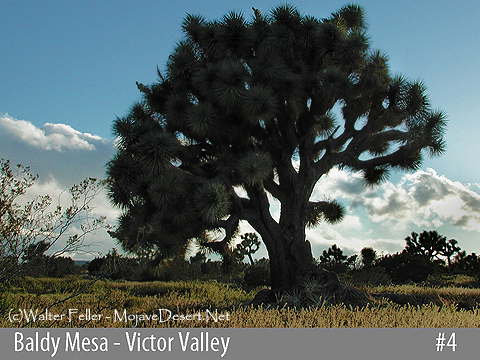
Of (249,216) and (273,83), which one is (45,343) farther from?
(273,83)

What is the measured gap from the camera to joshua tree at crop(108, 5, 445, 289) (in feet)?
40.4

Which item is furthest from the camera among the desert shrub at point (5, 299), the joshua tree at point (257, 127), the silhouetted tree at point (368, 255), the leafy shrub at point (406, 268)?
the silhouetted tree at point (368, 255)

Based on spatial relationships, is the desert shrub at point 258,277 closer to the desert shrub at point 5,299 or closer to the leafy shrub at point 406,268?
the leafy shrub at point 406,268

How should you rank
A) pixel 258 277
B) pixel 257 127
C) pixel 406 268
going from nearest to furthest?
pixel 257 127 < pixel 258 277 < pixel 406 268

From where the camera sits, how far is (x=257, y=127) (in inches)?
554

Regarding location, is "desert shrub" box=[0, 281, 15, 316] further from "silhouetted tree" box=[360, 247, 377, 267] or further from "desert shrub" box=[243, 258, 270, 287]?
"silhouetted tree" box=[360, 247, 377, 267]

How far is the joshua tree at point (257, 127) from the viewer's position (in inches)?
485

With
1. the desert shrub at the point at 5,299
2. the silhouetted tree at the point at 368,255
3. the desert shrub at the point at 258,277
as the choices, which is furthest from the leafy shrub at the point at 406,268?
the desert shrub at the point at 5,299

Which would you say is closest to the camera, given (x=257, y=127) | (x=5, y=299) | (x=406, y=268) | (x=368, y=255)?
(x=5, y=299)

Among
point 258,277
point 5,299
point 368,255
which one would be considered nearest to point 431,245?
point 368,255

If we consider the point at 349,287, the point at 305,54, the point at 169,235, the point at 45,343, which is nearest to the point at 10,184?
the point at 45,343

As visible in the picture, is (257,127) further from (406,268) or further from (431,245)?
(431,245)

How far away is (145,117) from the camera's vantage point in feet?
50.6

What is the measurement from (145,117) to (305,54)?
6422mm
